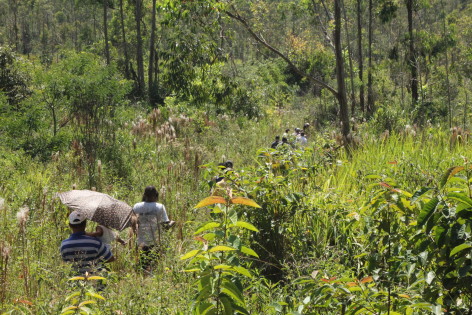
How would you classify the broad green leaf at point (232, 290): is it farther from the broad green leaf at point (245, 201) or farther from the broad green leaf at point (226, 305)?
the broad green leaf at point (245, 201)

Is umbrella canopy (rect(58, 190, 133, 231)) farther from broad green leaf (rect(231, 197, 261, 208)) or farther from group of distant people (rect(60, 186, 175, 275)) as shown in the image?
broad green leaf (rect(231, 197, 261, 208))

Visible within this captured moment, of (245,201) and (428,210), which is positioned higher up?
(245,201)

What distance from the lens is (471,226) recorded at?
84.6 inches

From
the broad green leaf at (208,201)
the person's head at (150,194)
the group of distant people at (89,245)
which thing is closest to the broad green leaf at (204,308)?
the broad green leaf at (208,201)

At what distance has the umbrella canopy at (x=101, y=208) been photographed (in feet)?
16.4

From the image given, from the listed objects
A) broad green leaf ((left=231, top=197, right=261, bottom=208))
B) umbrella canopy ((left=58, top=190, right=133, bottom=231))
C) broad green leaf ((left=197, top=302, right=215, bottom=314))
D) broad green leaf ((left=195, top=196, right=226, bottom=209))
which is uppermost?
broad green leaf ((left=195, top=196, right=226, bottom=209))

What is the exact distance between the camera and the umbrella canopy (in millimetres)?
4984

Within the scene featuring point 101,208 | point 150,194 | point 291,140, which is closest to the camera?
point 101,208

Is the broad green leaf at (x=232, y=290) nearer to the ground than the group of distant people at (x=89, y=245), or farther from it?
farther from it

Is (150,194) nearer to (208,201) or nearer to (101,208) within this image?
(101,208)

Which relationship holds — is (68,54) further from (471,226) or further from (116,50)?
(116,50)

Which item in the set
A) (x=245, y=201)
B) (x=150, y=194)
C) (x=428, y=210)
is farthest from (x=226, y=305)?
(x=150, y=194)

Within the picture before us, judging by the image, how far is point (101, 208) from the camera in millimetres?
5027

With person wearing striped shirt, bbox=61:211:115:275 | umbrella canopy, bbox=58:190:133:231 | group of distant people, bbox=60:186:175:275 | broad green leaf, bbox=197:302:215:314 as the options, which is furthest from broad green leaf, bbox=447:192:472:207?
umbrella canopy, bbox=58:190:133:231
